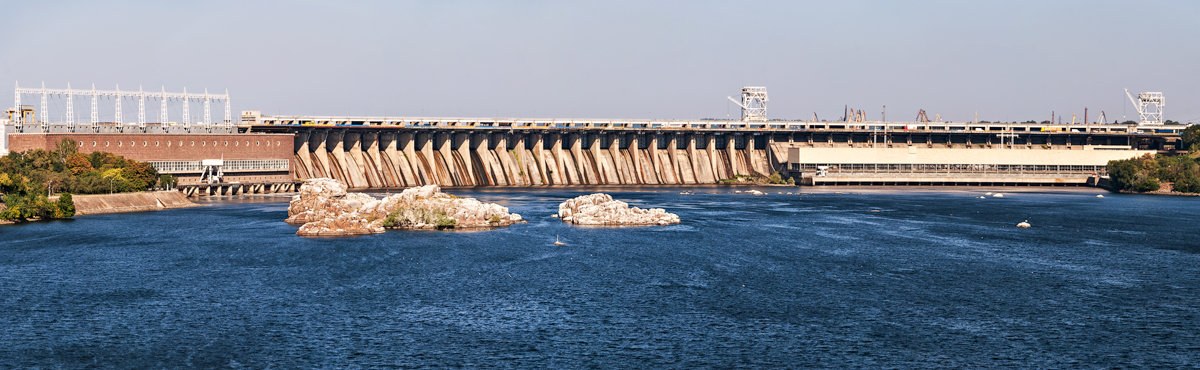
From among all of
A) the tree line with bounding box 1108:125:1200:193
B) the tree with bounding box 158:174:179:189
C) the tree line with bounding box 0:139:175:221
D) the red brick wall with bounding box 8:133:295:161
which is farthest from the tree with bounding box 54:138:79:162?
the tree line with bounding box 1108:125:1200:193

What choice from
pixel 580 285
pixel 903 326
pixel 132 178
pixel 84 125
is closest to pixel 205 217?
pixel 132 178

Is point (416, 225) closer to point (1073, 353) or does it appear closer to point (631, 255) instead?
point (631, 255)

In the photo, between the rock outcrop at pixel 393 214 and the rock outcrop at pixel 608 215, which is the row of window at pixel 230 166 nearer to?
the rock outcrop at pixel 393 214

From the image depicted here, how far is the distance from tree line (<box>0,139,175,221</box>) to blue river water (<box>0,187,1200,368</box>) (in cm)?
555

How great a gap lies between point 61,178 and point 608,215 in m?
66.2

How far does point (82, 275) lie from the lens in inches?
2879

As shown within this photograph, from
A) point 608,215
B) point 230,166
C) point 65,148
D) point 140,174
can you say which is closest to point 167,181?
point 140,174

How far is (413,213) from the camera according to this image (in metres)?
107

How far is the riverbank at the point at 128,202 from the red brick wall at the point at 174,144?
1693 centimetres

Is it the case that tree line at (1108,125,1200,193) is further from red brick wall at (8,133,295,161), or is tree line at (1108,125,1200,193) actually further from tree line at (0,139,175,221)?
tree line at (0,139,175,221)

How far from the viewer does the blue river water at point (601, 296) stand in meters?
51.4

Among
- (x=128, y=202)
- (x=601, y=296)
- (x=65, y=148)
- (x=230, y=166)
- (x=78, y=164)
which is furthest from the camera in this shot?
(x=230, y=166)

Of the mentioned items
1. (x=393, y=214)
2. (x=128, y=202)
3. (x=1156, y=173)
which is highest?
(x=1156, y=173)

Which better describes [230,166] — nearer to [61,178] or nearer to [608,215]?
[61,178]
